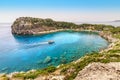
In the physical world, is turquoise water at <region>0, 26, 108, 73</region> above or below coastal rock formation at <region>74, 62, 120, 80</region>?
below

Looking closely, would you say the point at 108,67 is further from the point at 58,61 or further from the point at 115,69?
the point at 58,61

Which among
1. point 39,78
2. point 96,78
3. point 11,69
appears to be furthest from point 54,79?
point 11,69

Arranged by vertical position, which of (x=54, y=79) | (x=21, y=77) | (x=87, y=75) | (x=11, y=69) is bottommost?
(x=11, y=69)

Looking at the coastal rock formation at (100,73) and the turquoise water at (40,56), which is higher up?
the coastal rock formation at (100,73)

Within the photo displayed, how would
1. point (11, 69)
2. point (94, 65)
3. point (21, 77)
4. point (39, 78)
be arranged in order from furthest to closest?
1. point (11, 69)
2. point (21, 77)
3. point (39, 78)
4. point (94, 65)

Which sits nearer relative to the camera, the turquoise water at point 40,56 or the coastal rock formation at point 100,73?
the coastal rock formation at point 100,73

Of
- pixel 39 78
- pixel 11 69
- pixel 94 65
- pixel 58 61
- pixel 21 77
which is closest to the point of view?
pixel 94 65

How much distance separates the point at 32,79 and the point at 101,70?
23.8 m

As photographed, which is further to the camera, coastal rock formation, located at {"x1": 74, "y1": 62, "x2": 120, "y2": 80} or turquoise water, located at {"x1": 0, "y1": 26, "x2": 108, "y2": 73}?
turquoise water, located at {"x1": 0, "y1": 26, "x2": 108, "y2": 73}

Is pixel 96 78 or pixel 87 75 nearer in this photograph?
pixel 96 78

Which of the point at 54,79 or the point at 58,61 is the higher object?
the point at 54,79

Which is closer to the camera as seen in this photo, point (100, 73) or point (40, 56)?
point (100, 73)

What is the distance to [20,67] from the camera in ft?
287

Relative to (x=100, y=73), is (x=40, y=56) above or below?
below
